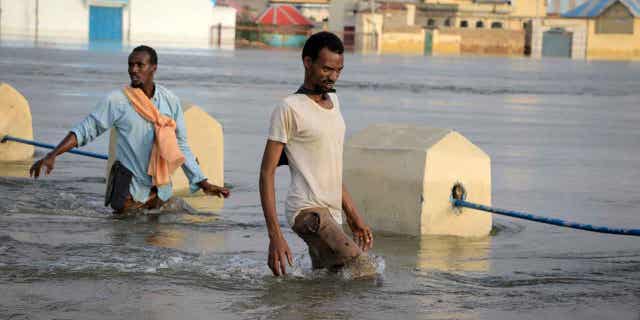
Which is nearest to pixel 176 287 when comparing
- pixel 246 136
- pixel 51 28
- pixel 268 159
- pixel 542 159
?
pixel 268 159

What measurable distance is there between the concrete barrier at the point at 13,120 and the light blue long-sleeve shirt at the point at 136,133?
12.4 feet

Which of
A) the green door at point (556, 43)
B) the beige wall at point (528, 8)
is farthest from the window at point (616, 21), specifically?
the beige wall at point (528, 8)

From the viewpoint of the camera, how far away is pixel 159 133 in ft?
26.1

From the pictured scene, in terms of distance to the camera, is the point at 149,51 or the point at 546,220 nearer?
the point at 546,220

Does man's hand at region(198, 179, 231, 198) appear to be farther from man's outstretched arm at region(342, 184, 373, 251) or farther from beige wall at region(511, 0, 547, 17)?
beige wall at region(511, 0, 547, 17)

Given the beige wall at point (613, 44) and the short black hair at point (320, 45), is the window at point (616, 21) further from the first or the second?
the short black hair at point (320, 45)

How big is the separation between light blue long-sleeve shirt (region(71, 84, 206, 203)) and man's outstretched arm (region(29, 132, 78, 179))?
5.5 inches

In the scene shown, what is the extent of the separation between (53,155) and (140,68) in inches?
34.3

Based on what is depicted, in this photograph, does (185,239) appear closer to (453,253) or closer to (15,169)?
(453,253)

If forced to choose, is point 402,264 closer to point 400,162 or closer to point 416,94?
point 400,162

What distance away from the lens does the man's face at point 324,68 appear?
17.6ft

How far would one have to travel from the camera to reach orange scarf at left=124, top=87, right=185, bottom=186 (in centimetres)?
792

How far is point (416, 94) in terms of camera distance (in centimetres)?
2877

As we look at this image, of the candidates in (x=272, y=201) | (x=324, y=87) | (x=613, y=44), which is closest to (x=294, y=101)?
(x=324, y=87)
